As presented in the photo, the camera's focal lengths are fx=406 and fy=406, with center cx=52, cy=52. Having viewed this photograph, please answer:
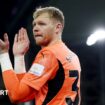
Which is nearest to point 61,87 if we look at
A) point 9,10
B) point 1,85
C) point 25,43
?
point 25,43

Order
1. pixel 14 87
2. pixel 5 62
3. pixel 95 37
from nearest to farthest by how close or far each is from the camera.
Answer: pixel 14 87, pixel 5 62, pixel 95 37

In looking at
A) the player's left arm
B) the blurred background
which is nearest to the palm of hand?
the player's left arm

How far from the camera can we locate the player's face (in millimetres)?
1897

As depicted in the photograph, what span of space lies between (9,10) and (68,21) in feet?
2.11

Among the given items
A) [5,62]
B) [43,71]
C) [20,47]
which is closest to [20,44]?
[20,47]

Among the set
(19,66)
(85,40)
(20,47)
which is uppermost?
(20,47)

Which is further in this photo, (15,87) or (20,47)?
(20,47)

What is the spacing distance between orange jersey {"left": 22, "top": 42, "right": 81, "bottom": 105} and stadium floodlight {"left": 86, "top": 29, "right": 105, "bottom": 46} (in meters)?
2.15

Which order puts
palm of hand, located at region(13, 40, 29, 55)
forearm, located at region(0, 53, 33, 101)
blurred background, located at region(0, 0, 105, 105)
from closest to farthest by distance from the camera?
forearm, located at region(0, 53, 33, 101)
palm of hand, located at region(13, 40, 29, 55)
blurred background, located at region(0, 0, 105, 105)

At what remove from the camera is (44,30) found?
6.23 feet

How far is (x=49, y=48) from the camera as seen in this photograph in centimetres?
185

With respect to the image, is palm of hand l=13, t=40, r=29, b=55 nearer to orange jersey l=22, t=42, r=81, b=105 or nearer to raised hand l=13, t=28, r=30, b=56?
raised hand l=13, t=28, r=30, b=56

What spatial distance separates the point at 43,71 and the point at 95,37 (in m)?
2.25

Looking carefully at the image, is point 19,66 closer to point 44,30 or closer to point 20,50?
point 20,50
